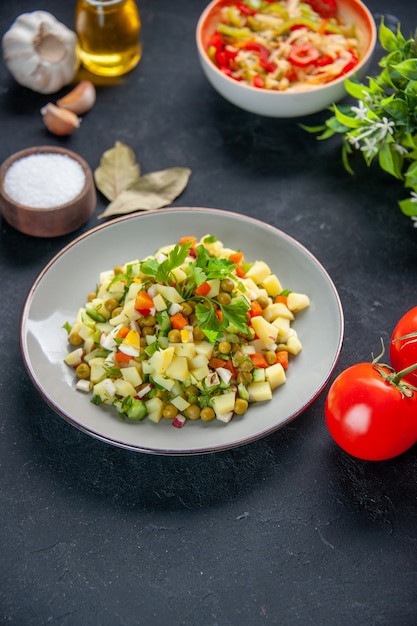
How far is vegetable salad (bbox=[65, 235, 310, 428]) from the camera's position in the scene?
209 centimetres

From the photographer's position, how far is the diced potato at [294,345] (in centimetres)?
222

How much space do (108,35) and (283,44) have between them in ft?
2.12

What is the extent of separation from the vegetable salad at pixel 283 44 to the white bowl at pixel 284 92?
1.5 inches

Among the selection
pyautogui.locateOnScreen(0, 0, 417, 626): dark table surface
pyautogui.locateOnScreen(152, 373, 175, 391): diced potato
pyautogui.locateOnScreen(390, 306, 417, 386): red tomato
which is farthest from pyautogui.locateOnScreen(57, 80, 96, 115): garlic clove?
pyautogui.locateOnScreen(390, 306, 417, 386): red tomato

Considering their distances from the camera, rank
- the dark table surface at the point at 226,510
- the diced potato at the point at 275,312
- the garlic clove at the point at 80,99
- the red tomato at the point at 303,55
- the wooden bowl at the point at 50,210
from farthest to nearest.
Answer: the garlic clove at the point at 80,99, the red tomato at the point at 303,55, the wooden bowl at the point at 50,210, the diced potato at the point at 275,312, the dark table surface at the point at 226,510

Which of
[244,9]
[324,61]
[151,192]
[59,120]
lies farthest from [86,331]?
[244,9]

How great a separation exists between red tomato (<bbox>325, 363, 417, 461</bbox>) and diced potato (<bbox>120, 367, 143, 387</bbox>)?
1.63 ft

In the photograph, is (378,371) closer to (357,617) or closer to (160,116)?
(357,617)

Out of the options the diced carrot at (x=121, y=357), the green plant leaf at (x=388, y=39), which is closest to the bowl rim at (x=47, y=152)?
the diced carrot at (x=121, y=357)

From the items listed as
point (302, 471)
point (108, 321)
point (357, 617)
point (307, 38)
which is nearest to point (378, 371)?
point (302, 471)

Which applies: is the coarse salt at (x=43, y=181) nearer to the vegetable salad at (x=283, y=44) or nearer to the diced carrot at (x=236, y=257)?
the diced carrot at (x=236, y=257)

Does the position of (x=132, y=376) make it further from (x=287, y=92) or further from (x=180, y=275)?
(x=287, y=92)

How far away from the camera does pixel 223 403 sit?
2.08 meters

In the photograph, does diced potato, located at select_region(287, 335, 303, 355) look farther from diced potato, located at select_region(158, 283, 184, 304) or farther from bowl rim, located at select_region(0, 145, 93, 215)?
bowl rim, located at select_region(0, 145, 93, 215)
